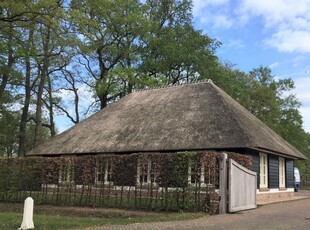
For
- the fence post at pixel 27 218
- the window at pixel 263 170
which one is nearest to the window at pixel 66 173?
the fence post at pixel 27 218

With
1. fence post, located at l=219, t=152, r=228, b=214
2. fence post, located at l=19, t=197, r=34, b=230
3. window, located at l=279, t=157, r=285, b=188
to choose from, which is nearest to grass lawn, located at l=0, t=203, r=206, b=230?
fence post, located at l=19, t=197, r=34, b=230

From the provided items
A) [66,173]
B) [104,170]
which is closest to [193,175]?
[104,170]

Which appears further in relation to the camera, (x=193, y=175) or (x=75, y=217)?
(x=193, y=175)

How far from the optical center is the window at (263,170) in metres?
24.0

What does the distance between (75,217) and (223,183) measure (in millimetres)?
5559

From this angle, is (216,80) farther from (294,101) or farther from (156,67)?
(294,101)

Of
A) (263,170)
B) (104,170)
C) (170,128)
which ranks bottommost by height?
(104,170)

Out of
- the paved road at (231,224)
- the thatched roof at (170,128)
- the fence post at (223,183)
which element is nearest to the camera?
the paved road at (231,224)

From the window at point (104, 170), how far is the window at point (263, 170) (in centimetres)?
1056

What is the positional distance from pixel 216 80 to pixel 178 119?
19.5 meters

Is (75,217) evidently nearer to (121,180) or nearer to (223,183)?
(121,180)

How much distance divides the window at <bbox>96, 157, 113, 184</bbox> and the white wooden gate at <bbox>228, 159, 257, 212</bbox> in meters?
5.00

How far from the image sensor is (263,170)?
24.5 meters

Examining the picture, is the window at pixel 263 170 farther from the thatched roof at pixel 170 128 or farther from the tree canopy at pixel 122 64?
the tree canopy at pixel 122 64
